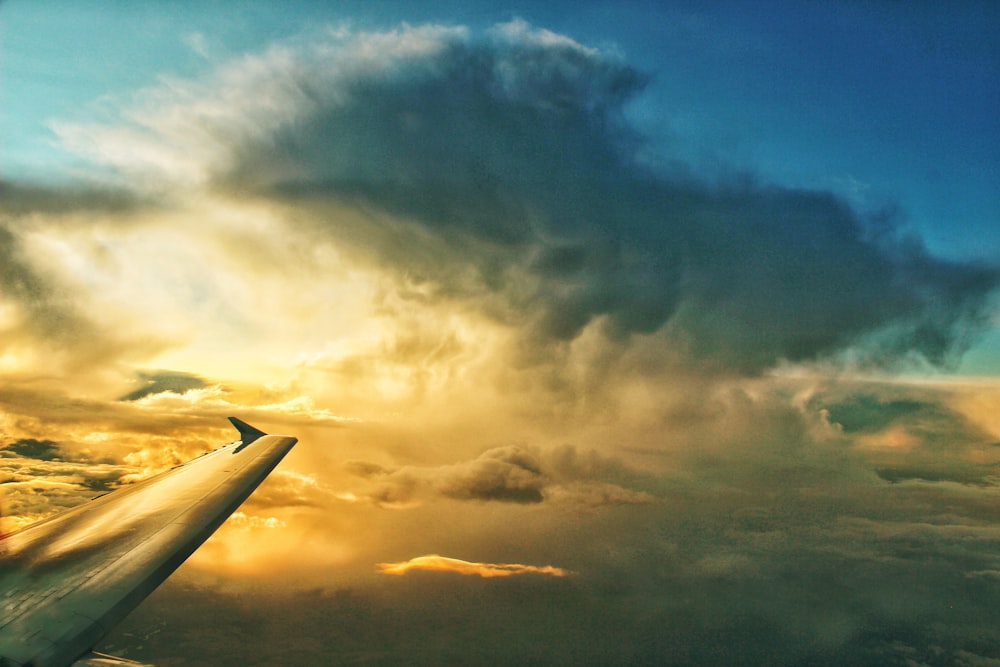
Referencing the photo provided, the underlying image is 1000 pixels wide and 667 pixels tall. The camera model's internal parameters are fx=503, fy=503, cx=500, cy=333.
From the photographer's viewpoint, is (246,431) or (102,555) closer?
(102,555)

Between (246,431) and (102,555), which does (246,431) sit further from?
(102,555)

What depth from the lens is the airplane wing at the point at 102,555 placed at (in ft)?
39.9

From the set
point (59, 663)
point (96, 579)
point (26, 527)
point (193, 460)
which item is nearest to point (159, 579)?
point (96, 579)

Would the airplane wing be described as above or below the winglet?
below

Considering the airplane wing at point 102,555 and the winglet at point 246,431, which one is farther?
the winglet at point 246,431

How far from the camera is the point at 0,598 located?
45.8 feet

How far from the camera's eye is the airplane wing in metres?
12.2

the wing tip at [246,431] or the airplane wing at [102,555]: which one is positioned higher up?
the wing tip at [246,431]

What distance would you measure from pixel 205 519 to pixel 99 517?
4.81 m

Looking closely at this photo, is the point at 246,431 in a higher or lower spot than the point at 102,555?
higher

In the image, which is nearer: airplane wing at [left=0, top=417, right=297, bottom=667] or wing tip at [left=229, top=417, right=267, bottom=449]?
airplane wing at [left=0, top=417, right=297, bottom=667]

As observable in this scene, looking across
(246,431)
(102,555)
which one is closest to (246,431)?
(246,431)

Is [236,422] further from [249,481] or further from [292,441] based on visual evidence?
[249,481]

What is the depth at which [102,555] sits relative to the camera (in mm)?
15984
